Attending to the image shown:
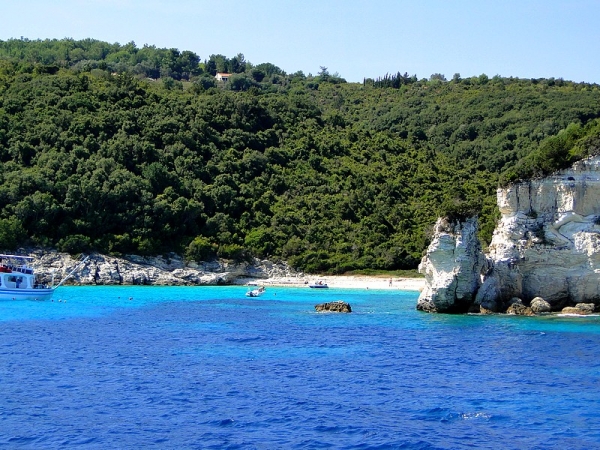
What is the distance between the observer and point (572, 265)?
1751 inches

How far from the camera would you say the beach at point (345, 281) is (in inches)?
2987

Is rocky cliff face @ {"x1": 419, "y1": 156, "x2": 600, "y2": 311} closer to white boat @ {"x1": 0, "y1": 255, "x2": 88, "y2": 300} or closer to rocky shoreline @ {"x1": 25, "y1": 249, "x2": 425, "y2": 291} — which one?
rocky shoreline @ {"x1": 25, "y1": 249, "x2": 425, "y2": 291}

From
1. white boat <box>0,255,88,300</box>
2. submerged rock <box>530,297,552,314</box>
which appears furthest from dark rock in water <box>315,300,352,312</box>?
white boat <box>0,255,88,300</box>

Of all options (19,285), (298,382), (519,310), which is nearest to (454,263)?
(519,310)

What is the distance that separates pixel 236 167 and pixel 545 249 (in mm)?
53149

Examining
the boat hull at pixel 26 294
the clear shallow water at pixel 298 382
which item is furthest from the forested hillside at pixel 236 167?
the clear shallow water at pixel 298 382

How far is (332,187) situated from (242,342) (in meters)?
59.4

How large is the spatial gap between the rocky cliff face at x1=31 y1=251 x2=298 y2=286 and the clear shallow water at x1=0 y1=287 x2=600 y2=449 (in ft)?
89.4

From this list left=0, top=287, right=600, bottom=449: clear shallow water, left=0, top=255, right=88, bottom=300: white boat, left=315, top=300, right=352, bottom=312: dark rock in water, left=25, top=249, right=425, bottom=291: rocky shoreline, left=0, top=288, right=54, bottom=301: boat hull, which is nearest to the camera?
left=0, top=287, right=600, bottom=449: clear shallow water

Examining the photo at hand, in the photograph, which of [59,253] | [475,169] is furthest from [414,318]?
[475,169]

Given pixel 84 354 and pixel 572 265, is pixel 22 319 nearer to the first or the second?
pixel 84 354

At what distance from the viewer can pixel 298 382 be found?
2547 cm

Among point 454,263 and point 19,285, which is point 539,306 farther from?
point 19,285

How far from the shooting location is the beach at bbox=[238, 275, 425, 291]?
249ft
